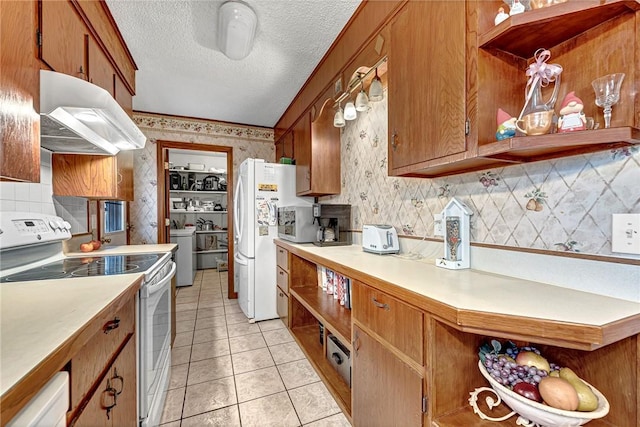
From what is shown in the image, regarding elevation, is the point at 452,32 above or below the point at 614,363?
above

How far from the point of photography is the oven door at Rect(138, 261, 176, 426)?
1.29 meters

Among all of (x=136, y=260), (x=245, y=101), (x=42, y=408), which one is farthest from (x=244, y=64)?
(x=42, y=408)

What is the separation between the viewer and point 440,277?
1.17 meters

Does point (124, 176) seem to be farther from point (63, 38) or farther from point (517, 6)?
point (517, 6)

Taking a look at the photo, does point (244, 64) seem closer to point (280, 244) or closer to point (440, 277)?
point (280, 244)

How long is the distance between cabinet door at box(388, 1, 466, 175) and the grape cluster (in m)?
0.78

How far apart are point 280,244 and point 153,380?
1531 mm

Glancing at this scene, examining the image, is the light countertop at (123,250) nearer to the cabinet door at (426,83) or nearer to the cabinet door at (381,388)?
the cabinet door at (381,388)

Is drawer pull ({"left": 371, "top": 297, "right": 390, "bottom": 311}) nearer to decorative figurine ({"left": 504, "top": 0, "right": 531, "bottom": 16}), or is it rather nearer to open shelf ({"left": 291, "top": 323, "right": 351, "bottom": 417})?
open shelf ({"left": 291, "top": 323, "right": 351, "bottom": 417})

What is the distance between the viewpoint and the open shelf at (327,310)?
1.62m

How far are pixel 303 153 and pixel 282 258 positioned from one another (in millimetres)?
1120

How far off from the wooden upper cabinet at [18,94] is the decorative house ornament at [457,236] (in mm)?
1747

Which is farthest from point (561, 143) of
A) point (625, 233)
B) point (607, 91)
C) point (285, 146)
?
point (285, 146)

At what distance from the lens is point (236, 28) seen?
5.93 feet
